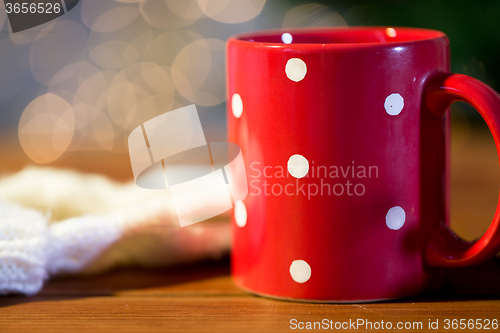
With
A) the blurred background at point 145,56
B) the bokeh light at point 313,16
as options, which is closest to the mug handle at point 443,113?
the blurred background at point 145,56

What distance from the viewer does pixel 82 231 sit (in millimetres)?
450

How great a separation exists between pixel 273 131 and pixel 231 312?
142 millimetres

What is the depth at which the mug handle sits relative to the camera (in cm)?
37

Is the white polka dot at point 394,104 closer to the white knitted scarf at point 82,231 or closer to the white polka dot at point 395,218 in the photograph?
the white polka dot at point 395,218

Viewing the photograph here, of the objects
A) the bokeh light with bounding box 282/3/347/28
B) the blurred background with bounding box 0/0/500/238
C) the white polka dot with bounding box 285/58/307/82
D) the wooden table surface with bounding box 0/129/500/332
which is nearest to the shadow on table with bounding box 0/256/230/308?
the wooden table surface with bounding box 0/129/500/332

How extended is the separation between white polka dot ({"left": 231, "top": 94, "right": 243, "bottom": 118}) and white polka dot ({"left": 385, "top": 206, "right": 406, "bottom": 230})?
0.48ft

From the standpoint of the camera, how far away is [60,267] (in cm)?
46

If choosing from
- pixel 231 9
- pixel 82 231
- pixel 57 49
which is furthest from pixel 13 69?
pixel 82 231

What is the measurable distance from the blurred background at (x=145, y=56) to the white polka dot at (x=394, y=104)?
605mm

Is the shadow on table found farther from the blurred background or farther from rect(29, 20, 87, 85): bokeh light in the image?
rect(29, 20, 87, 85): bokeh light

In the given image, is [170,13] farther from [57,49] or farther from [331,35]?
[331,35]

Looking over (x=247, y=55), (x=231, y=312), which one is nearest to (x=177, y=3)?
(x=247, y=55)

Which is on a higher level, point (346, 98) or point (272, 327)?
point (346, 98)

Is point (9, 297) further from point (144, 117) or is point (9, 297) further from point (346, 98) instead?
point (144, 117)
